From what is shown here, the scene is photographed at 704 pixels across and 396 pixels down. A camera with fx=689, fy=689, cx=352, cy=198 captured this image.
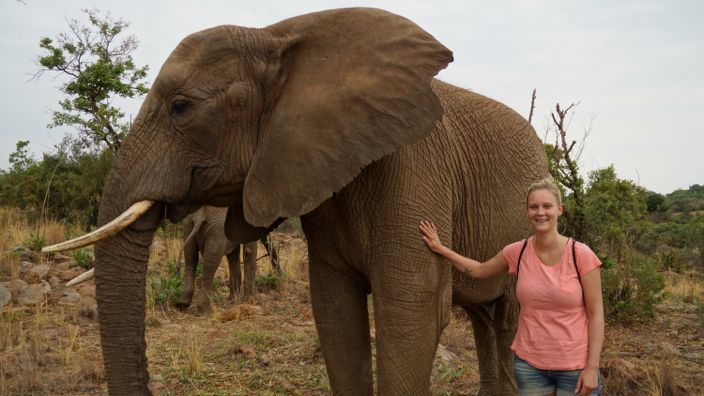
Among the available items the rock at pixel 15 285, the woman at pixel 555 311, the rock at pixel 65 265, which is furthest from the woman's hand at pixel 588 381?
the rock at pixel 65 265

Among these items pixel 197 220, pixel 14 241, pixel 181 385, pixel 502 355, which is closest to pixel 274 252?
pixel 197 220

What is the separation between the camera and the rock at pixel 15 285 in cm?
888

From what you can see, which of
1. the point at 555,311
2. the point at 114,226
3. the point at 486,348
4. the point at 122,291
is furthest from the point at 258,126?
the point at 486,348

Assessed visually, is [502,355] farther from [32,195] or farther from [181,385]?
[32,195]

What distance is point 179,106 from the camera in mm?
3537

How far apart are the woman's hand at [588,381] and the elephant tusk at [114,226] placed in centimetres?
227

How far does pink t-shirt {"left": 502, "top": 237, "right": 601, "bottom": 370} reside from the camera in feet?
10.8

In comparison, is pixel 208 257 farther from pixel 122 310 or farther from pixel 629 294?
pixel 122 310

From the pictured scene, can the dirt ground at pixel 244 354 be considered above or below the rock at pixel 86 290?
below

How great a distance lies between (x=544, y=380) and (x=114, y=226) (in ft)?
7.41

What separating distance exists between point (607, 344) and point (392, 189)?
4728mm

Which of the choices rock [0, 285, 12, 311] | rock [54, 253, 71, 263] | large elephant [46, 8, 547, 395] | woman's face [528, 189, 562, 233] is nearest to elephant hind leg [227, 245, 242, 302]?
rock [54, 253, 71, 263]

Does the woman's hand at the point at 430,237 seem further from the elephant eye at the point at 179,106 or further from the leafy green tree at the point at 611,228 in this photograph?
the leafy green tree at the point at 611,228

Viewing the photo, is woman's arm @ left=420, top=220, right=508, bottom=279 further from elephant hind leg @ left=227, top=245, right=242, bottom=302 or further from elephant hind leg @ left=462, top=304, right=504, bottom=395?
elephant hind leg @ left=227, top=245, right=242, bottom=302
